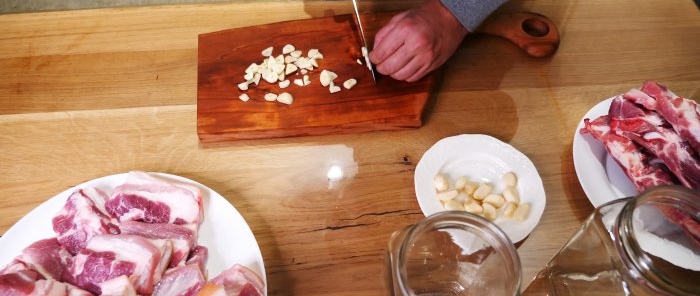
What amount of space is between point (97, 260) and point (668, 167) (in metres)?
0.98

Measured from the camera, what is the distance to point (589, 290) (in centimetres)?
79

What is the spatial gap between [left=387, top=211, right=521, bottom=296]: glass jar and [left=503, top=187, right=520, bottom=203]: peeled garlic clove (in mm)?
261

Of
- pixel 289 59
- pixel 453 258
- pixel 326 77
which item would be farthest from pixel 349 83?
pixel 453 258

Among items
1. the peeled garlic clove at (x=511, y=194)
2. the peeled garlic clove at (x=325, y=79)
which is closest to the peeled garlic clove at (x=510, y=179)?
the peeled garlic clove at (x=511, y=194)

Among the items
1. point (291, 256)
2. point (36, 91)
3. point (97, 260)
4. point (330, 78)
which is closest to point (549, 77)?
point (330, 78)

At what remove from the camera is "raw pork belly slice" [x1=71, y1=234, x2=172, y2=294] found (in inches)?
33.5

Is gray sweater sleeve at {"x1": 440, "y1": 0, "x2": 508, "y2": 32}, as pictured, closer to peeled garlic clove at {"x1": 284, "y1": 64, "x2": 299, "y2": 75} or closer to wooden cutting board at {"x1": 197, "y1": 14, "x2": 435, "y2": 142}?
wooden cutting board at {"x1": 197, "y1": 14, "x2": 435, "y2": 142}

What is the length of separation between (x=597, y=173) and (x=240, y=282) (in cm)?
69

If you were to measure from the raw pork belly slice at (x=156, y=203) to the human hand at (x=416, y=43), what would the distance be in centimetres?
50

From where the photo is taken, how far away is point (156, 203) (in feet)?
3.11

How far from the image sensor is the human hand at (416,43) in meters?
1.17

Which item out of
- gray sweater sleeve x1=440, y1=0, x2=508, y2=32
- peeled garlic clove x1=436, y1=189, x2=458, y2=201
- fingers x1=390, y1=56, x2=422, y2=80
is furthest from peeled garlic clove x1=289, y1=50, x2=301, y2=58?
peeled garlic clove x1=436, y1=189, x2=458, y2=201

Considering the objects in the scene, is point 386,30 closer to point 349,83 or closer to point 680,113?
point 349,83

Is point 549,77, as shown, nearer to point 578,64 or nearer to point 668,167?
point 578,64
